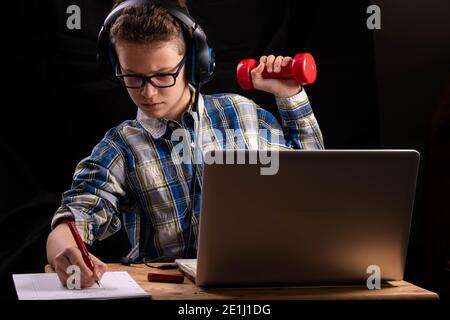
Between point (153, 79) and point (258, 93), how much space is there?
0.79 metres

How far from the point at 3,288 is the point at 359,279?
4.61 ft

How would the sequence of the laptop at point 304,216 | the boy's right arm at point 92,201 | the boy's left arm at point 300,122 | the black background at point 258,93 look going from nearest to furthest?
the laptop at point 304,216 < the boy's right arm at point 92,201 < the boy's left arm at point 300,122 < the black background at point 258,93

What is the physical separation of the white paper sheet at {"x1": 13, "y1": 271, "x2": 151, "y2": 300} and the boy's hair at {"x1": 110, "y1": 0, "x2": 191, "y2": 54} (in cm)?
57

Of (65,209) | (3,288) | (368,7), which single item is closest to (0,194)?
(3,288)

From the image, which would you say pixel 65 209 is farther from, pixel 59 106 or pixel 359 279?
pixel 59 106

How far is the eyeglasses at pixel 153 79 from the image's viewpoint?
177cm

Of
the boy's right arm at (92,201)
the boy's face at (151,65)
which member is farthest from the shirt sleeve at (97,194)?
the boy's face at (151,65)

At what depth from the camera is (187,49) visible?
1.89 meters

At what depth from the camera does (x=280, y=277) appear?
136 cm

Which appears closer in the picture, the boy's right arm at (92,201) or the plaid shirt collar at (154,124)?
the boy's right arm at (92,201)

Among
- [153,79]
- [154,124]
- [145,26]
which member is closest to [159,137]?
[154,124]

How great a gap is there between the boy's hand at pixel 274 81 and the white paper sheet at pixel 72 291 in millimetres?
511

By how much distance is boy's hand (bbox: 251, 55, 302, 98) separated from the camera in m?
1.67

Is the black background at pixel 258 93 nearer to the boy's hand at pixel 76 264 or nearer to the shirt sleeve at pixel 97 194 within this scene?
the shirt sleeve at pixel 97 194
